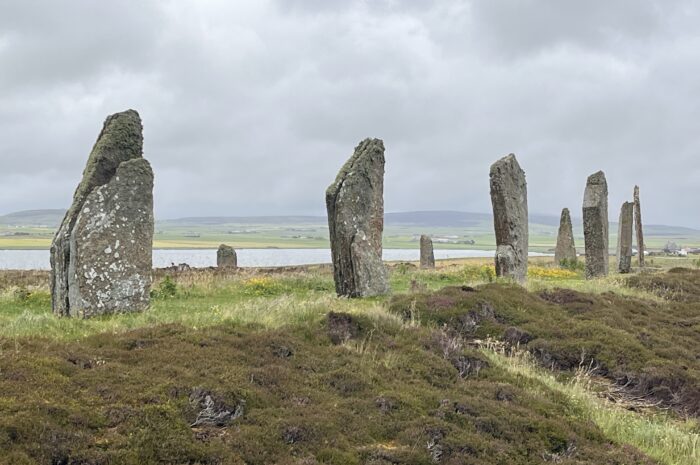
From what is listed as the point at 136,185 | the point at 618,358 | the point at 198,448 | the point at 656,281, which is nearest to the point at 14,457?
the point at 198,448

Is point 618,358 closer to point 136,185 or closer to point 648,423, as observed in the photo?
point 648,423

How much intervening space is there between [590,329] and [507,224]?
9108 mm

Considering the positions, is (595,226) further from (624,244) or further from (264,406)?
(264,406)

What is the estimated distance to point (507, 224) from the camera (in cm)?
2383

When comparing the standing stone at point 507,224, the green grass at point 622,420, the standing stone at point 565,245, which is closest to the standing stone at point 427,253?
the standing stone at point 565,245

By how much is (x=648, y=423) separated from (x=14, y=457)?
894cm

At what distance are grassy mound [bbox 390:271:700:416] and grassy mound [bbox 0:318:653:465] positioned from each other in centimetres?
323

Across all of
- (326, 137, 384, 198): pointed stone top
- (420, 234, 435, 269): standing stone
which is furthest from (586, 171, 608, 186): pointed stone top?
(326, 137, 384, 198): pointed stone top

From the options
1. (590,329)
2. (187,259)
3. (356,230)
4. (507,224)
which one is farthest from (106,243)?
(187,259)

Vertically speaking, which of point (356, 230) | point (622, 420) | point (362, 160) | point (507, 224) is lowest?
A: point (622, 420)

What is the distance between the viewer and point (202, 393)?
793 centimetres

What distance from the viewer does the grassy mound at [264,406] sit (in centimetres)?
666

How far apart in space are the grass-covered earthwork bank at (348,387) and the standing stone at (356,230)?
3328mm

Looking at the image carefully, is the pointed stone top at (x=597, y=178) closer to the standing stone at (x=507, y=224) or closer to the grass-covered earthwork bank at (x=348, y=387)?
the standing stone at (x=507, y=224)
